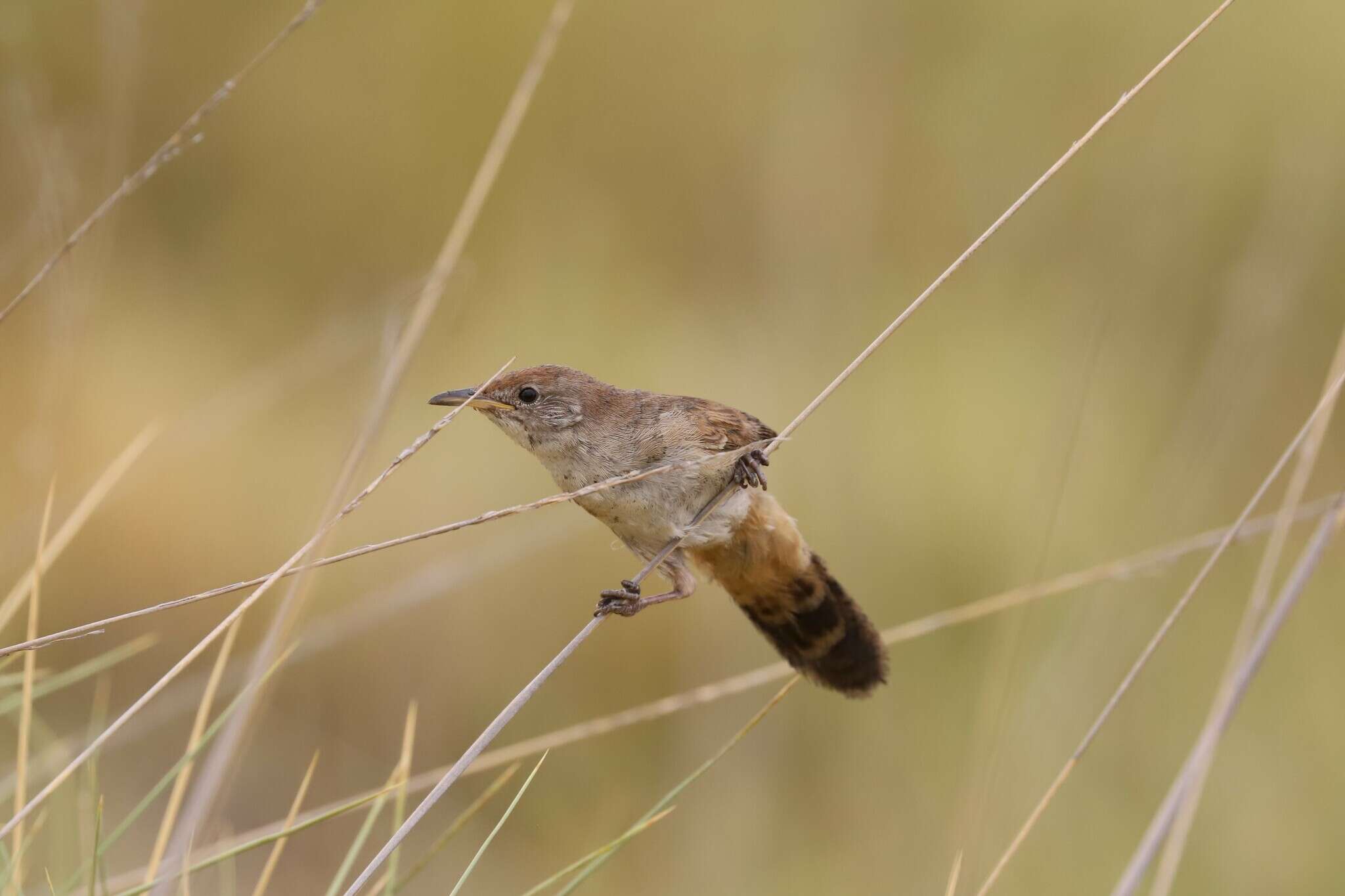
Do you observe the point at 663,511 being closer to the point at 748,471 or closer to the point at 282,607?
the point at 748,471

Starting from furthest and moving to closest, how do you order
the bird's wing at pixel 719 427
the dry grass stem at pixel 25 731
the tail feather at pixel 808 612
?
the tail feather at pixel 808 612
the bird's wing at pixel 719 427
the dry grass stem at pixel 25 731

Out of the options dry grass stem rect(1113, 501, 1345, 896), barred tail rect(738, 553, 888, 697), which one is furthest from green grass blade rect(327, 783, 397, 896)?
barred tail rect(738, 553, 888, 697)

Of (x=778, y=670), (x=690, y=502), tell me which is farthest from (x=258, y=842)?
(x=690, y=502)

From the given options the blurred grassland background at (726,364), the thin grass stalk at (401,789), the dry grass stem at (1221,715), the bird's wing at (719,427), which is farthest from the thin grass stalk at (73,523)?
the blurred grassland background at (726,364)

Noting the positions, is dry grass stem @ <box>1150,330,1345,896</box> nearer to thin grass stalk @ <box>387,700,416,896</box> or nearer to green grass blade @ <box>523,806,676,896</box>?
green grass blade @ <box>523,806,676,896</box>

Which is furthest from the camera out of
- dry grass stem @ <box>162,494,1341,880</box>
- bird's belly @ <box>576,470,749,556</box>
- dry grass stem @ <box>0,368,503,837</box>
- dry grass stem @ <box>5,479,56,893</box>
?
bird's belly @ <box>576,470,749,556</box>

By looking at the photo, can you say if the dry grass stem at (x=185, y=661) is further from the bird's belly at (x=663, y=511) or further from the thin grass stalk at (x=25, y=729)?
the bird's belly at (x=663, y=511)

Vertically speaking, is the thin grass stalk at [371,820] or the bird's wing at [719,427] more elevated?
the thin grass stalk at [371,820]
